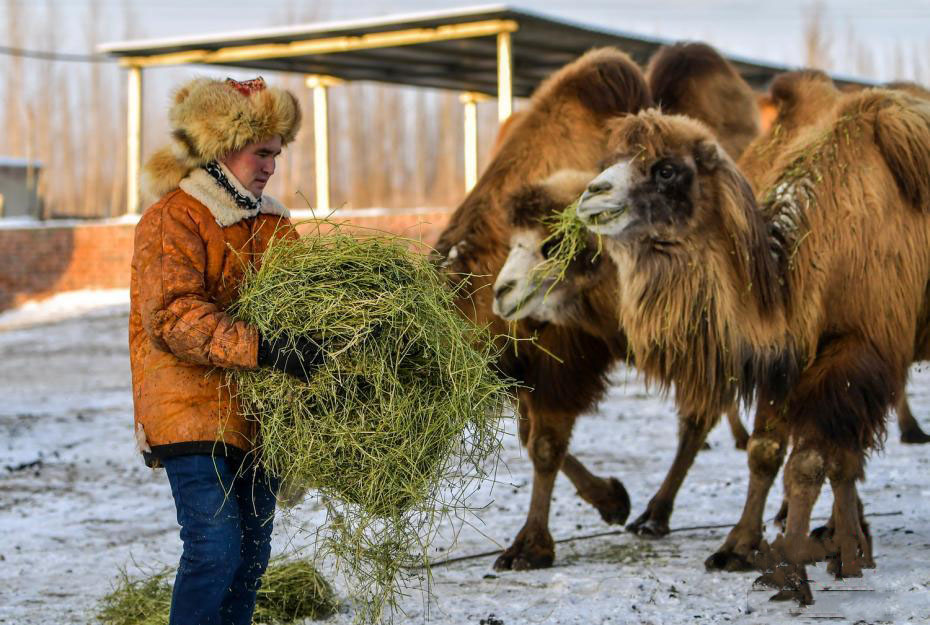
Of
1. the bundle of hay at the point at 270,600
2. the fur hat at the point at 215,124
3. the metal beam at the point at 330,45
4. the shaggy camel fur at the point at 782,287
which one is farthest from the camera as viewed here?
the metal beam at the point at 330,45

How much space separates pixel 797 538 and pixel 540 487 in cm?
137

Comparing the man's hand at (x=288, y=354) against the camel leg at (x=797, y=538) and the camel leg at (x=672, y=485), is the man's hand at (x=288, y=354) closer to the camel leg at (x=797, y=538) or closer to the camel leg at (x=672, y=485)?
the camel leg at (x=797, y=538)

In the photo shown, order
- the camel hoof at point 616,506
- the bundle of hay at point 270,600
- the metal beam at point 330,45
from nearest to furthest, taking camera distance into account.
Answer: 1. the bundle of hay at point 270,600
2. the camel hoof at point 616,506
3. the metal beam at point 330,45

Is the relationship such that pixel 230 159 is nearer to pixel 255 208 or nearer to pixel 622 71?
pixel 255 208

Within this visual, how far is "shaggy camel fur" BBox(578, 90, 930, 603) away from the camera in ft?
15.1

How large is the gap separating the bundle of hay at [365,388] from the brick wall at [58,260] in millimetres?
15558

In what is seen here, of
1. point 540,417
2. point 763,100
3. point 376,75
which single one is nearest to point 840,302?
point 540,417

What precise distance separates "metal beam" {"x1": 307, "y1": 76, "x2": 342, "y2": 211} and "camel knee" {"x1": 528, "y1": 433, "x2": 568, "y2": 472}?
13119 millimetres

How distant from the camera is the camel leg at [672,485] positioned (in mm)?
5773

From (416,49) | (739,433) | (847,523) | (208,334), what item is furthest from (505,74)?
(208,334)

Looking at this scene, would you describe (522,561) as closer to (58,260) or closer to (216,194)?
(216,194)

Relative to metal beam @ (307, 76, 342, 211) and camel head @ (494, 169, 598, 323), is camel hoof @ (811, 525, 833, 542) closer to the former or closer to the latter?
camel head @ (494, 169, 598, 323)

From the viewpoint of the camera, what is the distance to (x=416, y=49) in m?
17.7

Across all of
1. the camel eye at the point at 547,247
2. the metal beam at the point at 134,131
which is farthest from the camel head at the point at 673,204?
the metal beam at the point at 134,131
